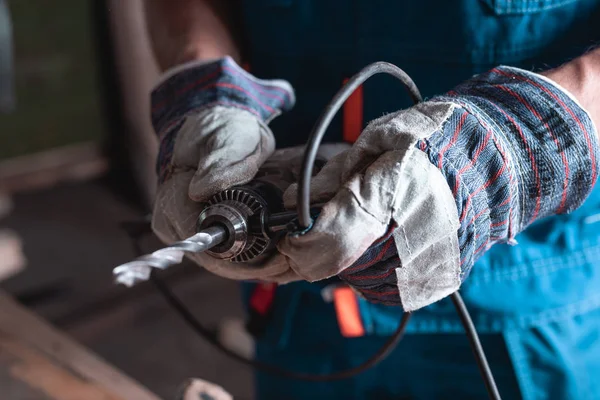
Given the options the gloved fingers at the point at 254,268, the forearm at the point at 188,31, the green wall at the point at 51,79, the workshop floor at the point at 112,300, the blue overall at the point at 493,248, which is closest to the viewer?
the gloved fingers at the point at 254,268

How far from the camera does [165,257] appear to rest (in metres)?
0.44

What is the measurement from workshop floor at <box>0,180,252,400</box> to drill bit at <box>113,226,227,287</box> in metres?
1.19

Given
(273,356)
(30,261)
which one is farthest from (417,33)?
(30,261)

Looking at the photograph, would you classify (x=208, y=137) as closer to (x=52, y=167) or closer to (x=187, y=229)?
(x=187, y=229)

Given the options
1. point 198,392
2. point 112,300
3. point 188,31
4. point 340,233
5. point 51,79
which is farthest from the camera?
point 51,79

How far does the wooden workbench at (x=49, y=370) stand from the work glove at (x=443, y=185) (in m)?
0.44

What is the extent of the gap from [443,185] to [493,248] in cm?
26

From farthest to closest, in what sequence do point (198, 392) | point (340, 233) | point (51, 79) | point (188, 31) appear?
1. point (51, 79)
2. point (188, 31)
3. point (198, 392)
4. point (340, 233)

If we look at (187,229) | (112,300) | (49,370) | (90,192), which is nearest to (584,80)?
(187,229)

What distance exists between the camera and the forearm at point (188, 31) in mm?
765

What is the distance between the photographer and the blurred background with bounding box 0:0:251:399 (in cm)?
189

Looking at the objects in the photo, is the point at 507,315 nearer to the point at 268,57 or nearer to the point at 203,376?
the point at 268,57

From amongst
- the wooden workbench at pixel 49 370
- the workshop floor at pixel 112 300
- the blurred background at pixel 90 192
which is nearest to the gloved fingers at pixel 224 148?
the wooden workbench at pixel 49 370

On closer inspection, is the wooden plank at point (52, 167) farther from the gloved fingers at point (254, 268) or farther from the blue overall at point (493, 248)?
the gloved fingers at point (254, 268)
